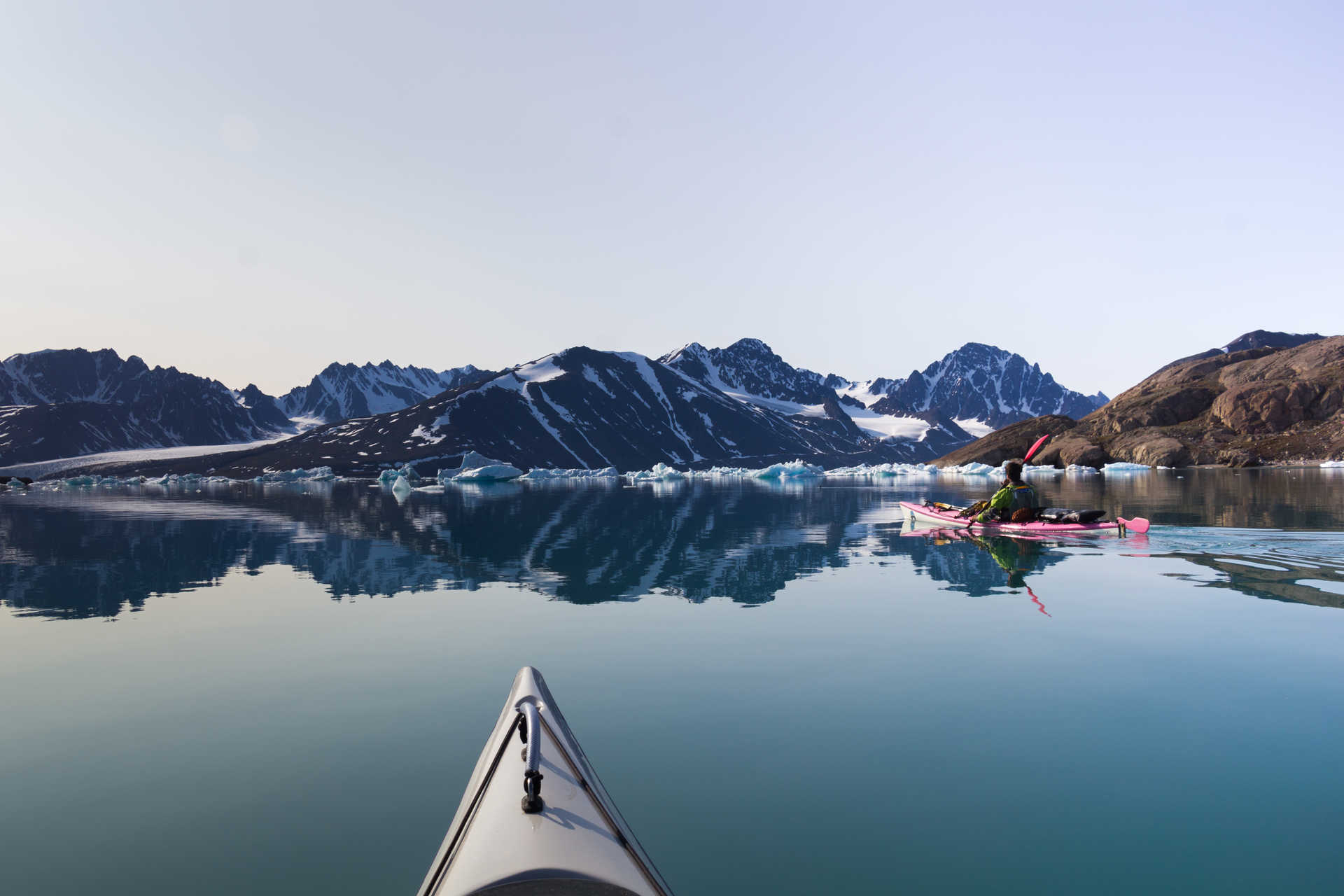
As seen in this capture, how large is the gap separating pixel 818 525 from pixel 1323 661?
34965mm

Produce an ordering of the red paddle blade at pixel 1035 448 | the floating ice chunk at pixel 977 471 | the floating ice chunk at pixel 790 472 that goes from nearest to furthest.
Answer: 1. the red paddle blade at pixel 1035 448
2. the floating ice chunk at pixel 977 471
3. the floating ice chunk at pixel 790 472

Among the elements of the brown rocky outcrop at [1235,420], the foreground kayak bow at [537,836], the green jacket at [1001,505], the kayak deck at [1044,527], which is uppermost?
the brown rocky outcrop at [1235,420]

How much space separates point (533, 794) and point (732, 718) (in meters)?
6.06

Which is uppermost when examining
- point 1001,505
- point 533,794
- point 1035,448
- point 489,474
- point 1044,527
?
point 1035,448

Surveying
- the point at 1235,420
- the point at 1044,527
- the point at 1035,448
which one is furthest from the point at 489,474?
the point at 1235,420

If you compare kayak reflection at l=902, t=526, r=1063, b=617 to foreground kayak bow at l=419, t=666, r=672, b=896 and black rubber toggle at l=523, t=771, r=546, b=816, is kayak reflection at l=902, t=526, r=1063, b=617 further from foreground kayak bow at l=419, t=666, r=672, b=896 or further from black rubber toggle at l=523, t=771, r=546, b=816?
black rubber toggle at l=523, t=771, r=546, b=816

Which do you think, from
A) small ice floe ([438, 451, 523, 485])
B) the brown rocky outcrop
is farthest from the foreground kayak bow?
the brown rocky outcrop

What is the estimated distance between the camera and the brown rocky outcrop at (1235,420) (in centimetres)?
15200

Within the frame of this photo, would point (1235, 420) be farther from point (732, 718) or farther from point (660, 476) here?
point (732, 718)

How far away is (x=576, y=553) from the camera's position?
120 ft

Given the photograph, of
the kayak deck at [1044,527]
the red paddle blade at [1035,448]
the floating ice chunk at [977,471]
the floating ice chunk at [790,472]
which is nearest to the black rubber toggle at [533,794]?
the red paddle blade at [1035,448]

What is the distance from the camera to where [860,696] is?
13562mm

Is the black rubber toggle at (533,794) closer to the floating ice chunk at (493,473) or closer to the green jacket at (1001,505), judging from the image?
the green jacket at (1001,505)

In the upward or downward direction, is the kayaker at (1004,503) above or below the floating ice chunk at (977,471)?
below
